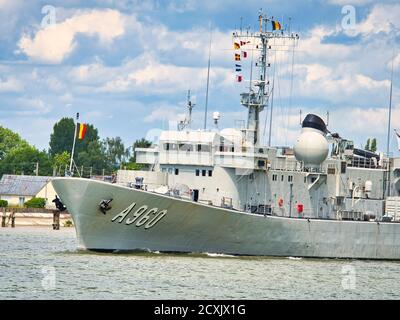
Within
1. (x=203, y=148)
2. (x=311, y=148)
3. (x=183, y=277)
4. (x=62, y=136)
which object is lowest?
(x=183, y=277)

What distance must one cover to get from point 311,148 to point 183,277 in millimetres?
14630

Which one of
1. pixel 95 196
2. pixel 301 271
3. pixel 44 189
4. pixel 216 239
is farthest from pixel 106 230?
pixel 44 189

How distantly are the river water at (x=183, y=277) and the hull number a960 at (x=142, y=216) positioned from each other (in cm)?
147

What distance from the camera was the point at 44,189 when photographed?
106250mm

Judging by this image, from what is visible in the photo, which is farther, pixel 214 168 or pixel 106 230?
pixel 214 168

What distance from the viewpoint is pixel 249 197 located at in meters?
53.1

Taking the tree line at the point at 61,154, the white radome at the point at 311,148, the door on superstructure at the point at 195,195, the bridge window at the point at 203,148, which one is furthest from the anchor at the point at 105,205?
the tree line at the point at 61,154

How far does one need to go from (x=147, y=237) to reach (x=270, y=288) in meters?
9.00

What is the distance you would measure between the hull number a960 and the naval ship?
0.04 m

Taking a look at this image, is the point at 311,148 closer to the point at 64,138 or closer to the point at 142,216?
the point at 142,216

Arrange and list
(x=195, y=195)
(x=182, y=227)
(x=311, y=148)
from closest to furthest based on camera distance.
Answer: (x=182, y=227), (x=195, y=195), (x=311, y=148)

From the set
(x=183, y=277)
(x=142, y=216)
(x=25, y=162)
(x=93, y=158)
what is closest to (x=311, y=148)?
(x=142, y=216)

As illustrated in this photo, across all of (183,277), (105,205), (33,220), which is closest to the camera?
(183,277)
